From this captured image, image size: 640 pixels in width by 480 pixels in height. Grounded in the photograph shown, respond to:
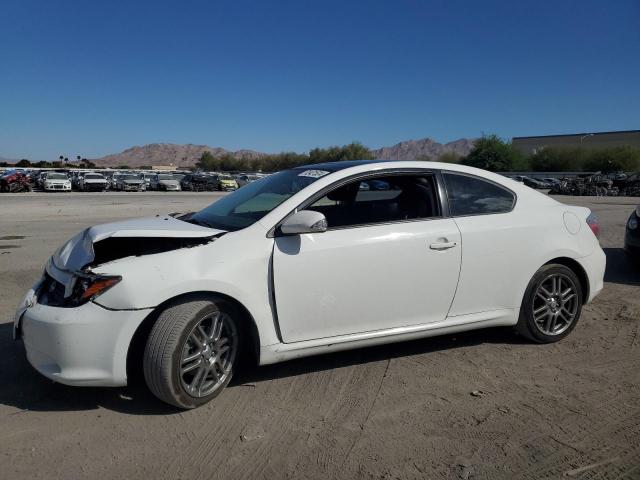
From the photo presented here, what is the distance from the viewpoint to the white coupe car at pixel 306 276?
10.2 feet

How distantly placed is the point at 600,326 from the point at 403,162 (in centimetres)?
265

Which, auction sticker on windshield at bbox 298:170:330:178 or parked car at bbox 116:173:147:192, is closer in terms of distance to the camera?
auction sticker on windshield at bbox 298:170:330:178

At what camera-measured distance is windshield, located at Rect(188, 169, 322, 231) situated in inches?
146

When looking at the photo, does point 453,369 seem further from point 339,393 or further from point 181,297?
point 181,297

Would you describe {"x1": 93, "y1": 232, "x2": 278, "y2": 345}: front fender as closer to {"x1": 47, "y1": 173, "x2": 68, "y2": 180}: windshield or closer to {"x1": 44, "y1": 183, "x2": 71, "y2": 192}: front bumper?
{"x1": 44, "y1": 183, "x2": 71, "y2": 192}: front bumper

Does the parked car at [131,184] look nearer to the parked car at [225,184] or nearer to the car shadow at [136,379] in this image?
the parked car at [225,184]

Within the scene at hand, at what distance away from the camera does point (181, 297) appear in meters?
3.22

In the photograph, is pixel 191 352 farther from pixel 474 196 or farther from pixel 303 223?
pixel 474 196

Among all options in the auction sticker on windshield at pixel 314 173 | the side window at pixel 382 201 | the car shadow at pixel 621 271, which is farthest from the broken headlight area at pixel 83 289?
the car shadow at pixel 621 271

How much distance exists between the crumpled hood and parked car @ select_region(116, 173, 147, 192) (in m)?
41.7

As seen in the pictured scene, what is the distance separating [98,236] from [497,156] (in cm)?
9695

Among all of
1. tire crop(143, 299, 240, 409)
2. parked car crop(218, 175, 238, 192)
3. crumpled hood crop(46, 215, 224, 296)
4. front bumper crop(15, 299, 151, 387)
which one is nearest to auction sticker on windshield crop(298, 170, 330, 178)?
crumpled hood crop(46, 215, 224, 296)

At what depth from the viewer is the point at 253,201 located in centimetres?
407

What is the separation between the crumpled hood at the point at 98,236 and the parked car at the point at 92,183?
40.6m
